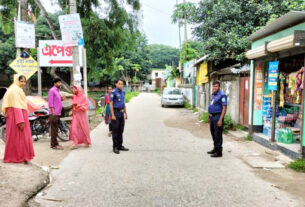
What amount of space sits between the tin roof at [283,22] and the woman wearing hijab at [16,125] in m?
5.55

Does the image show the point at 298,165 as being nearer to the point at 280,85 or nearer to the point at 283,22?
the point at 280,85

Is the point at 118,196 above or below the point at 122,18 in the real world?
below

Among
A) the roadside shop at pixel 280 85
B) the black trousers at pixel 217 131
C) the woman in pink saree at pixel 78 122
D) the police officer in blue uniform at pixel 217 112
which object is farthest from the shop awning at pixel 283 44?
the woman in pink saree at pixel 78 122

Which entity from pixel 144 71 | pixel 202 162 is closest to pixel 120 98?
pixel 202 162

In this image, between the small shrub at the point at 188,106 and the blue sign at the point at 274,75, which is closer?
the blue sign at the point at 274,75

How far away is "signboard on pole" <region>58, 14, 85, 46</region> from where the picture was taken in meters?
8.32

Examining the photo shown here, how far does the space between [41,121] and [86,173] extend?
369cm

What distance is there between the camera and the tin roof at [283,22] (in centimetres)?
585

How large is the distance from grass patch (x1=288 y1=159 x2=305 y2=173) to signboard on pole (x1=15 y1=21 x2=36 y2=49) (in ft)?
28.1

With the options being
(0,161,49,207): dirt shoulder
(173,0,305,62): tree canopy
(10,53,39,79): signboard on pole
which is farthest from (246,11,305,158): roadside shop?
(10,53,39,79): signboard on pole

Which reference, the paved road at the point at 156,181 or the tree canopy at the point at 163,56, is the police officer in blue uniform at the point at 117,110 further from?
the tree canopy at the point at 163,56

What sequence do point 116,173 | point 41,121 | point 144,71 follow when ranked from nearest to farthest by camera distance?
1. point 116,173
2. point 41,121
3. point 144,71

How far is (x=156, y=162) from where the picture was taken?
239 inches

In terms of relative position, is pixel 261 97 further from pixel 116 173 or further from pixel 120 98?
pixel 116 173
